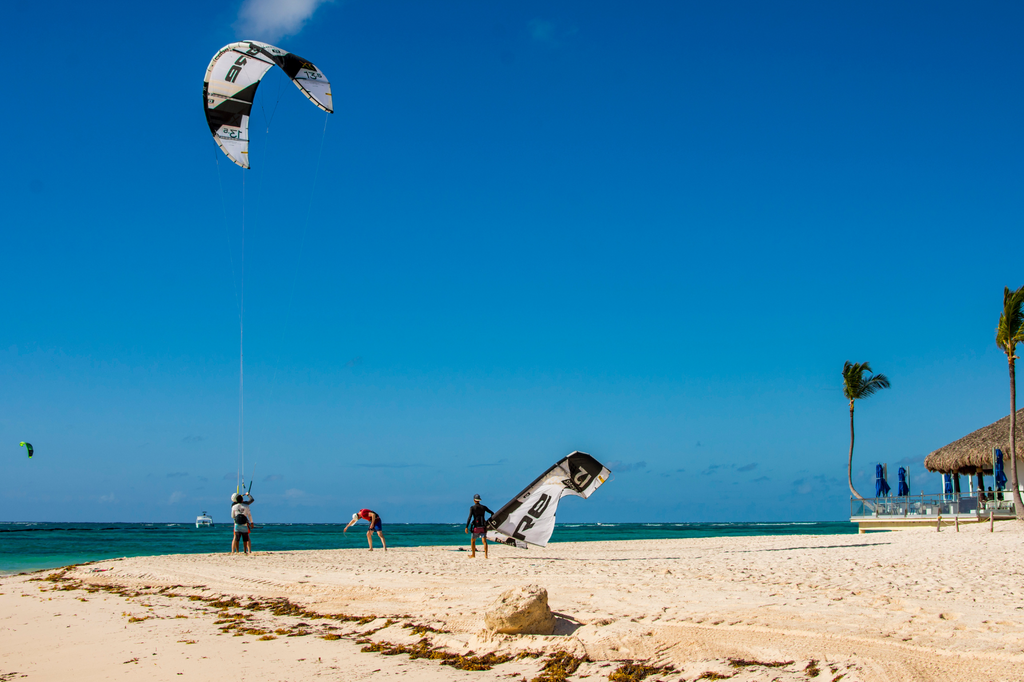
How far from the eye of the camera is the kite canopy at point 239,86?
12602 mm

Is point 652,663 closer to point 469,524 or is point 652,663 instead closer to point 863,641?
point 863,641

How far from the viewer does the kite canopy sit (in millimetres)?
12602

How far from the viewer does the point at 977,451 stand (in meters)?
23.4

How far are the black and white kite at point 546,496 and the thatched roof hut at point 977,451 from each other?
17281 millimetres

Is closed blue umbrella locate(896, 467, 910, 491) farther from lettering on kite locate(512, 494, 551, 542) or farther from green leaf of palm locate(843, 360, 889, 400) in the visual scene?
lettering on kite locate(512, 494, 551, 542)

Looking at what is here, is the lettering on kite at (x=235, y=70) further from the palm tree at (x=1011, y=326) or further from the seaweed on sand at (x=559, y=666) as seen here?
the palm tree at (x=1011, y=326)

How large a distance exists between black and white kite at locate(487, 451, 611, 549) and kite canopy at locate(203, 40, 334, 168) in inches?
296

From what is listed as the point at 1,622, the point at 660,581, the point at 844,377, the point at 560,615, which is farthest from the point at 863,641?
the point at 844,377

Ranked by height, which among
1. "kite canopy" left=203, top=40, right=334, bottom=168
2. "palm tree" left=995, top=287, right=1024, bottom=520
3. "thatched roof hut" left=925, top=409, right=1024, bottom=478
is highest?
"kite canopy" left=203, top=40, right=334, bottom=168

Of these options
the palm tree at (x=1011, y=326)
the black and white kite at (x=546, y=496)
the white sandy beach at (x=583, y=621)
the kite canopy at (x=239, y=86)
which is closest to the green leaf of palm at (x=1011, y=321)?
the palm tree at (x=1011, y=326)

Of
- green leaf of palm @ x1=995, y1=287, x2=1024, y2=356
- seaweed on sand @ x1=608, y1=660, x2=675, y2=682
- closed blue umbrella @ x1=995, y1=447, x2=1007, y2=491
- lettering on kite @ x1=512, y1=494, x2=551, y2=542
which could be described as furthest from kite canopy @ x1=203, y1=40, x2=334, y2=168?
closed blue umbrella @ x1=995, y1=447, x2=1007, y2=491

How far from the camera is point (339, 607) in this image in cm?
842

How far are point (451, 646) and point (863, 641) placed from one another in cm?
333

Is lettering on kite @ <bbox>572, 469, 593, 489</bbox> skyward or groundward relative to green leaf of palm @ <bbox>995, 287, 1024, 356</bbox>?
groundward
